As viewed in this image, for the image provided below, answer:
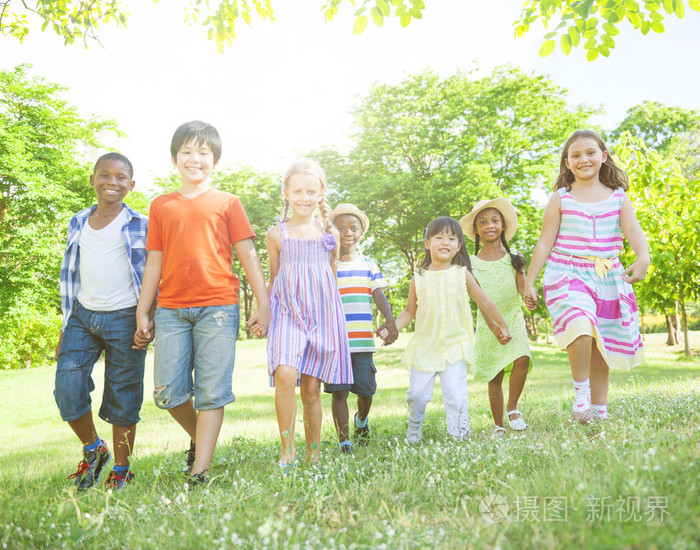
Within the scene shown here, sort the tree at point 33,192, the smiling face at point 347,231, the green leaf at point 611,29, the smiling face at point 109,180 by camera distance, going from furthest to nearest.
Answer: the tree at point 33,192
the smiling face at point 347,231
the green leaf at point 611,29
the smiling face at point 109,180

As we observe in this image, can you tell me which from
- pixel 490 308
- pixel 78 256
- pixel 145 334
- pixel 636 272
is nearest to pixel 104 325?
pixel 145 334

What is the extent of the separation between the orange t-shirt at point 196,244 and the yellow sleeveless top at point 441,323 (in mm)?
1733

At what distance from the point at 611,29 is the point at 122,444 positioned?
5463 mm

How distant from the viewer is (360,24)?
16.4ft

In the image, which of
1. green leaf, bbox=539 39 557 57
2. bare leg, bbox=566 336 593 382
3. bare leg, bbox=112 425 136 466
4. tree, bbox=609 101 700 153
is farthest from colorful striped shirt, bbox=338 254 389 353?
tree, bbox=609 101 700 153

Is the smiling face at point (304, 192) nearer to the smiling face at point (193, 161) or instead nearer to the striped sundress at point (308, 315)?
the striped sundress at point (308, 315)

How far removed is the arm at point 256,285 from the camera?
3896 mm

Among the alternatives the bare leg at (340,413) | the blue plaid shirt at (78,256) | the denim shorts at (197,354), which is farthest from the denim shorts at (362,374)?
the blue plaid shirt at (78,256)

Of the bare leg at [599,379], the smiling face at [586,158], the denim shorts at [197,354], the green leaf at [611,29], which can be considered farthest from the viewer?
the green leaf at [611,29]

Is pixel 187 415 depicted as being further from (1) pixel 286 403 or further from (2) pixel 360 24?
(2) pixel 360 24

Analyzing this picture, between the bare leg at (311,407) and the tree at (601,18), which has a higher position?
the tree at (601,18)

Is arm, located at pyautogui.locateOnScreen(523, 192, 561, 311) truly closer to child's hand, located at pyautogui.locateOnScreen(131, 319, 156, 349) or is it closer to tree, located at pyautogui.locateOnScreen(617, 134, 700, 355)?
child's hand, located at pyautogui.locateOnScreen(131, 319, 156, 349)

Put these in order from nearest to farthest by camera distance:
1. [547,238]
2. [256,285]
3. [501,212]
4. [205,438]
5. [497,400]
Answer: [205,438], [256,285], [547,238], [497,400], [501,212]

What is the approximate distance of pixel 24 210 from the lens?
21297mm
